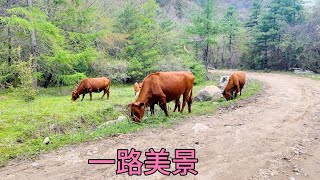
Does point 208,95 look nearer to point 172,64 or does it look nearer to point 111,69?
point 111,69

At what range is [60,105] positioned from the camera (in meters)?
13.7

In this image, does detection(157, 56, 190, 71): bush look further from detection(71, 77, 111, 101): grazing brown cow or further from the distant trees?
the distant trees

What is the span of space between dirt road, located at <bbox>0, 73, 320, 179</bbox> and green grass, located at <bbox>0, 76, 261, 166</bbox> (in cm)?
56

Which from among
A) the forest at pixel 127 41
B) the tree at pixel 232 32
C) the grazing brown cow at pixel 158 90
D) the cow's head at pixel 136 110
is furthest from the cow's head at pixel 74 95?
the tree at pixel 232 32

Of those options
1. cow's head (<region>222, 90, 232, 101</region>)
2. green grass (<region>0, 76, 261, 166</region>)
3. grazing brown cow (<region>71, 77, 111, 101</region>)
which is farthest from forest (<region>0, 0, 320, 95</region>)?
cow's head (<region>222, 90, 232, 101</region>)

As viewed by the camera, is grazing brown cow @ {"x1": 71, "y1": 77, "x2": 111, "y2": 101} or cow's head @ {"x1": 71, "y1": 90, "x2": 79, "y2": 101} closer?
cow's head @ {"x1": 71, "y1": 90, "x2": 79, "y2": 101}

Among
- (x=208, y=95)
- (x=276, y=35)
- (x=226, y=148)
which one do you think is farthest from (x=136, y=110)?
(x=276, y=35)

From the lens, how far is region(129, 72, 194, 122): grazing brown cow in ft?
30.9

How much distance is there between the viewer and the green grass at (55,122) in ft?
26.4

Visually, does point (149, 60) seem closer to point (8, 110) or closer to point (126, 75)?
point (126, 75)

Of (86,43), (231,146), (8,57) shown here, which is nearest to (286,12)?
(86,43)

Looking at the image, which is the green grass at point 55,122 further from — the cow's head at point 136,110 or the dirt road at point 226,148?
the dirt road at point 226,148

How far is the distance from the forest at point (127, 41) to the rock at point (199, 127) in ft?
31.6

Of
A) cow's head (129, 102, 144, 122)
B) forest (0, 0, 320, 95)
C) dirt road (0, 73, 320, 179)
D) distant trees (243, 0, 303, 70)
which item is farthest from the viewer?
distant trees (243, 0, 303, 70)
